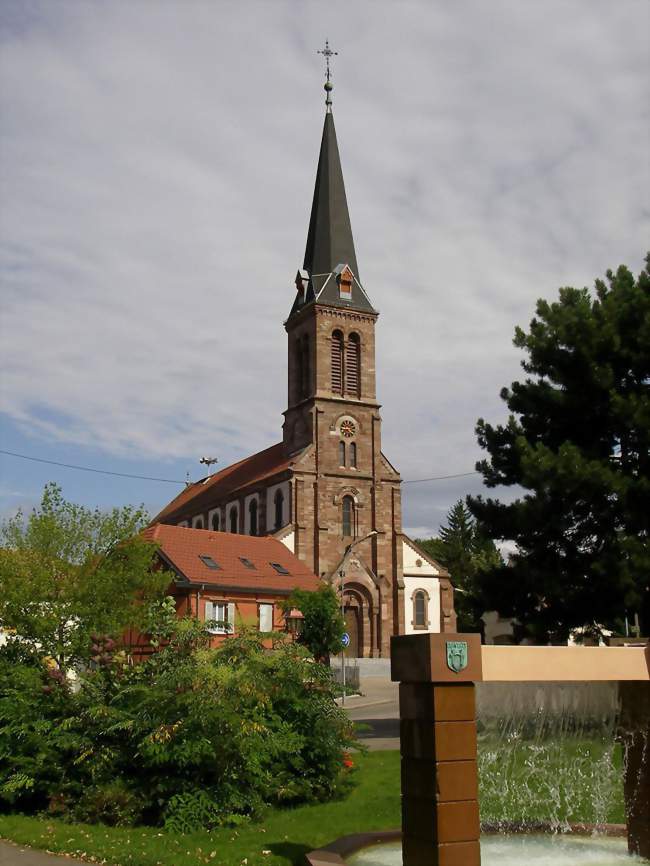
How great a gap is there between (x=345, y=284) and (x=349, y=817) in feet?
174

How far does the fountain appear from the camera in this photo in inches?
340

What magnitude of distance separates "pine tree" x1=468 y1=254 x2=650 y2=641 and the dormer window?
127ft

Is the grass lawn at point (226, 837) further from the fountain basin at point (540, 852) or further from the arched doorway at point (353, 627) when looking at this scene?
the arched doorway at point (353, 627)

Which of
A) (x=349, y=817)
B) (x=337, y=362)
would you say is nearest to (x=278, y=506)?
(x=337, y=362)

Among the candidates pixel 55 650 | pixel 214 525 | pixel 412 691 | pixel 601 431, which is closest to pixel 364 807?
pixel 412 691

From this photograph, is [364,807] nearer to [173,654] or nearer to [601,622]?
[173,654]

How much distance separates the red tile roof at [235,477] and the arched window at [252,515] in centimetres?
143

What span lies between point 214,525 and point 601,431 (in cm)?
4965

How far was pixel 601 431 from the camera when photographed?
23.7 metres

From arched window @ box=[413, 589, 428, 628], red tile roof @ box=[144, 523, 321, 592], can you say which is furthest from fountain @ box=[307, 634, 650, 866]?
arched window @ box=[413, 589, 428, 628]

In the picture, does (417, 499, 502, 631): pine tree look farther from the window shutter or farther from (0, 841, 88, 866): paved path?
(0, 841, 88, 866): paved path

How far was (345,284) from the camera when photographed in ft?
209

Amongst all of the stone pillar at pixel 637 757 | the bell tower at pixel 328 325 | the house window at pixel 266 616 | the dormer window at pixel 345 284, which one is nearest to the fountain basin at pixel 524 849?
the stone pillar at pixel 637 757

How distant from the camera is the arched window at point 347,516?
5841 centimetres
